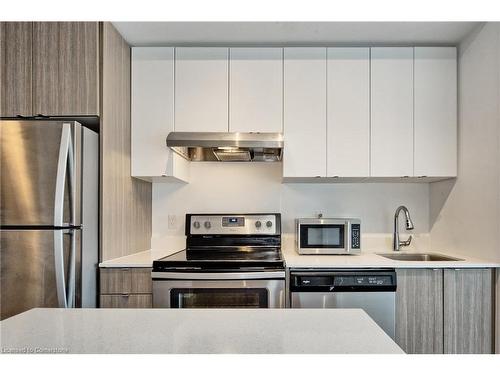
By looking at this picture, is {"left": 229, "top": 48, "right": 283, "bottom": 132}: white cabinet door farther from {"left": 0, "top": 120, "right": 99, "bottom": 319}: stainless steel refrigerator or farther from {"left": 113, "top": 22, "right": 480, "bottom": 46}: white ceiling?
{"left": 0, "top": 120, "right": 99, "bottom": 319}: stainless steel refrigerator

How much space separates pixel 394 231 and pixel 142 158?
193cm

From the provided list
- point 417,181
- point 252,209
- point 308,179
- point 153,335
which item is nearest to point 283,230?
point 252,209

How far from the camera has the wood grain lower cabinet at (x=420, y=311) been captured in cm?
204

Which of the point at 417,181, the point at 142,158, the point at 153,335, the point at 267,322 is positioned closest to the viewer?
the point at 153,335

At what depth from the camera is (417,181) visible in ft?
8.63

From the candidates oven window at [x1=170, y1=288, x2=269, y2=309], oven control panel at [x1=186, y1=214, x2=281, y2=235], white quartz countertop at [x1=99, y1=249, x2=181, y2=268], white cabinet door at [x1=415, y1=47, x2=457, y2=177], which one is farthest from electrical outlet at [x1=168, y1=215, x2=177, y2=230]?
white cabinet door at [x1=415, y1=47, x2=457, y2=177]

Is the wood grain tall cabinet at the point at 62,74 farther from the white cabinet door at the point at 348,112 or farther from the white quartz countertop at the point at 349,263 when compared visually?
the white cabinet door at the point at 348,112

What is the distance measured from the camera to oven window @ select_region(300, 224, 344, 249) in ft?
8.09

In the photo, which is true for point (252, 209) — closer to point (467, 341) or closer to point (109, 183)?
point (109, 183)

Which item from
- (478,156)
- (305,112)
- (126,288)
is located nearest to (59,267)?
(126,288)

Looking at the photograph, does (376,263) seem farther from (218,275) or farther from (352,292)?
(218,275)

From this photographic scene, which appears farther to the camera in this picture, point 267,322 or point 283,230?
point 283,230

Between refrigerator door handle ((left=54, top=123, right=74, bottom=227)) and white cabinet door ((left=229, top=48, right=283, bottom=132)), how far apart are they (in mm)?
1010

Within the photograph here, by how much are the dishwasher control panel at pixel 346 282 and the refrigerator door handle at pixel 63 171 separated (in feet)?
4.37
